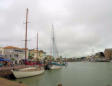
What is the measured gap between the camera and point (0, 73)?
95.7 feet

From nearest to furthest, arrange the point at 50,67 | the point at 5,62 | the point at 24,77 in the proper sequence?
the point at 24,77
the point at 5,62
the point at 50,67

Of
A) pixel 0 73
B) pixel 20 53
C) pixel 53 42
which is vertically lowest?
pixel 0 73

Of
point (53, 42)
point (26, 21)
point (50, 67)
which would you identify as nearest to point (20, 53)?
point (53, 42)

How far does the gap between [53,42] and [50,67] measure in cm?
1946

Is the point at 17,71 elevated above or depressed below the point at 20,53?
below

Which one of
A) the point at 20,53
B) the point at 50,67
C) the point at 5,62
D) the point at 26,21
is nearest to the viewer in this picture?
the point at 26,21

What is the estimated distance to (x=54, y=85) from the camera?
24562 millimetres

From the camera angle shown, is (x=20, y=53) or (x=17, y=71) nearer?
(x=17, y=71)

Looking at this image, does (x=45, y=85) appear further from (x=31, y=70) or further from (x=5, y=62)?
(x=5, y=62)

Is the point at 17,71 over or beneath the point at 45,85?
over

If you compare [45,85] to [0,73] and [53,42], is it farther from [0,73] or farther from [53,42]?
[53,42]

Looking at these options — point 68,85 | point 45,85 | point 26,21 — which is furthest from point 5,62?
point 68,85

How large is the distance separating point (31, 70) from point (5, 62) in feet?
57.5

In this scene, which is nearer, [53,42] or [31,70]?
[31,70]
